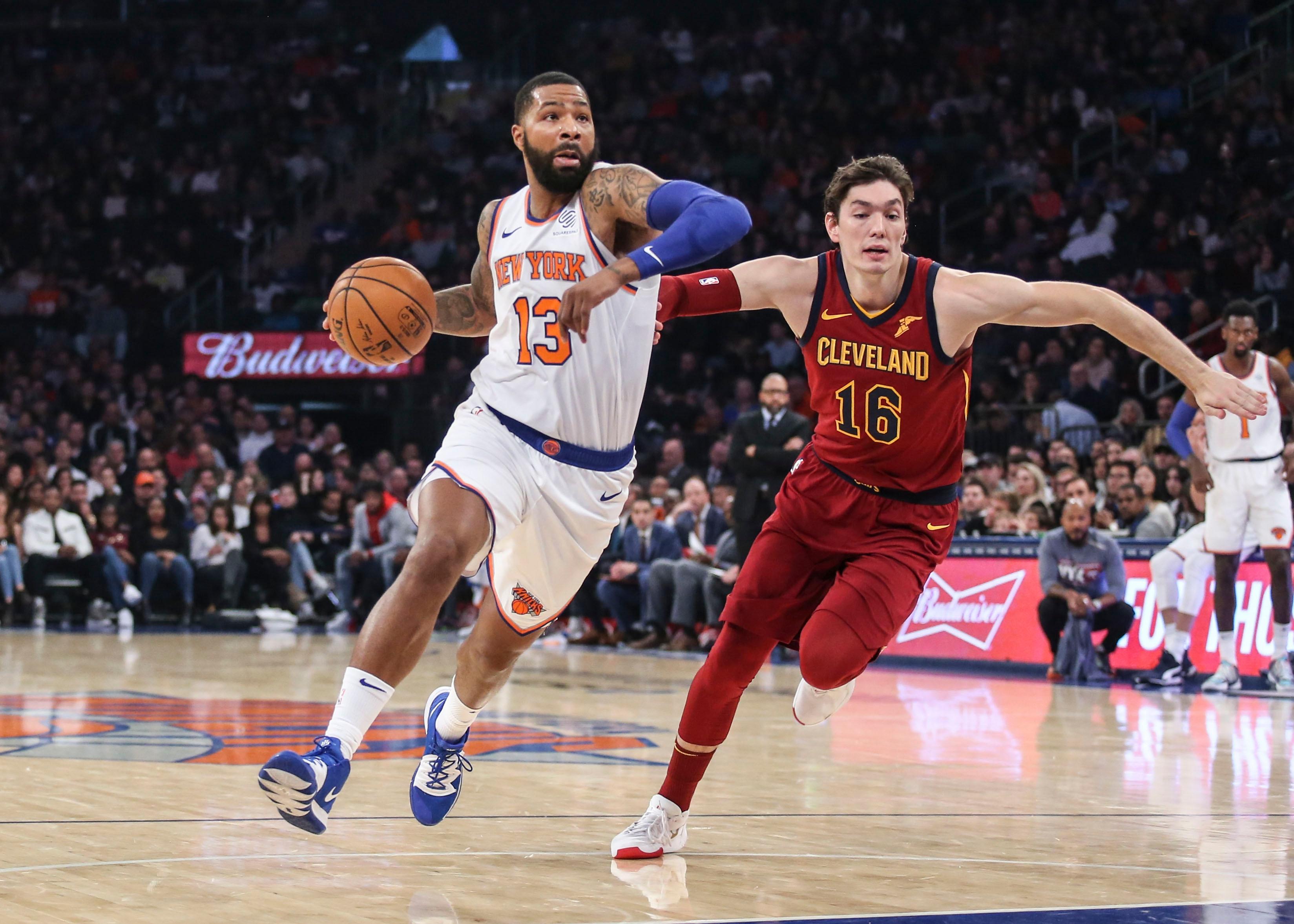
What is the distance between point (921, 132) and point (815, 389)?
57.9ft

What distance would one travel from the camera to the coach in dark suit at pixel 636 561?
46.8 ft

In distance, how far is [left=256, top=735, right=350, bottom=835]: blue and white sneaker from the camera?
3.89 metres

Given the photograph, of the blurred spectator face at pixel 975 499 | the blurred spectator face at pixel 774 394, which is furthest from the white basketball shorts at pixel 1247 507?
the blurred spectator face at pixel 774 394

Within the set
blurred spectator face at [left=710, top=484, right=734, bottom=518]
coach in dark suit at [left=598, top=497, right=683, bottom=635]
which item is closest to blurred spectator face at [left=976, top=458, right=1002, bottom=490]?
blurred spectator face at [left=710, top=484, right=734, bottom=518]

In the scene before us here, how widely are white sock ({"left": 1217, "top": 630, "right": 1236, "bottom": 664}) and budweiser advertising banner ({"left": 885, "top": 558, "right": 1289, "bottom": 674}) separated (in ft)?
1.16

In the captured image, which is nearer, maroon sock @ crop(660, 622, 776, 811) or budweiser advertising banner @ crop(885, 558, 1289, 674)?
maroon sock @ crop(660, 622, 776, 811)

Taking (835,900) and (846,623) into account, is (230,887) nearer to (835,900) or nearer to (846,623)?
(835,900)

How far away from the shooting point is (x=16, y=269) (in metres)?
24.1

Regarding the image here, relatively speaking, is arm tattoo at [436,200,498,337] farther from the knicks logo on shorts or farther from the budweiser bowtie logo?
the budweiser bowtie logo

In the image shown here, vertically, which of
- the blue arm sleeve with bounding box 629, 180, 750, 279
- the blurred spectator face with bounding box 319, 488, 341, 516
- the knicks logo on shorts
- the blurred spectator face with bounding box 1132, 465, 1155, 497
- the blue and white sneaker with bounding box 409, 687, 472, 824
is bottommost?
the blue and white sneaker with bounding box 409, 687, 472, 824

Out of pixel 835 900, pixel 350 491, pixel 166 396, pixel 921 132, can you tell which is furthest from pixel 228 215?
pixel 835 900

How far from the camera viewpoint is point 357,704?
4.23 metres

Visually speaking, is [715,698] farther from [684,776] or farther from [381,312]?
[381,312]

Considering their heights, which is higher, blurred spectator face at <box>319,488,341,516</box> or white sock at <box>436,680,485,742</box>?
blurred spectator face at <box>319,488,341,516</box>
